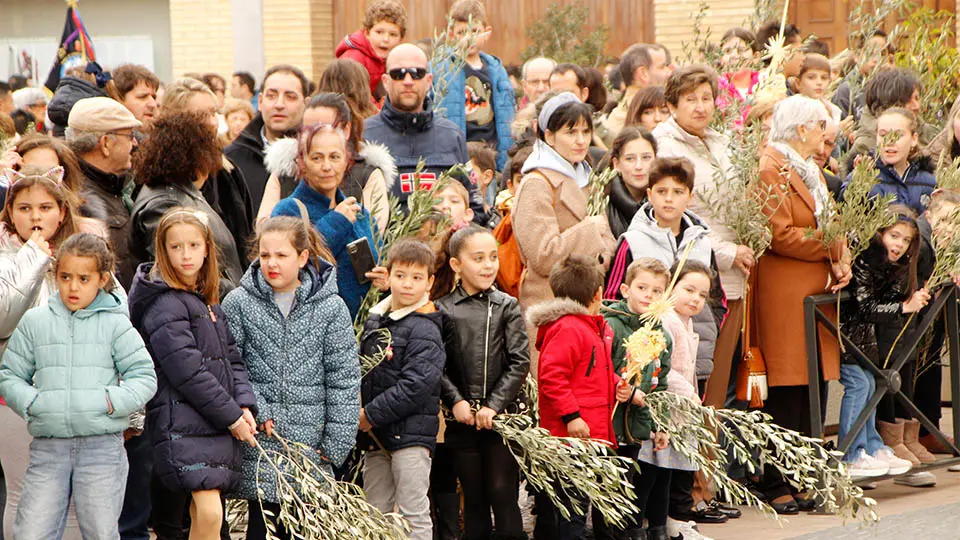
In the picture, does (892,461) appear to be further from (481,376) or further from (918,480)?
(481,376)

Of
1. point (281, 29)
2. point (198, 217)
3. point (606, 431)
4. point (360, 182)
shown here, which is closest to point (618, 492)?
point (606, 431)

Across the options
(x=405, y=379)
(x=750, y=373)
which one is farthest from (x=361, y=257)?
(x=750, y=373)

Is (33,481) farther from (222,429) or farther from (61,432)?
(222,429)

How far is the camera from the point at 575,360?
6602 mm

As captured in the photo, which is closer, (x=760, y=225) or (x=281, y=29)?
(x=760, y=225)

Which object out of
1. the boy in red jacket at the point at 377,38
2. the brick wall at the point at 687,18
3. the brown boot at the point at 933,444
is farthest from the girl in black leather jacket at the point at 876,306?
the brick wall at the point at 687,18

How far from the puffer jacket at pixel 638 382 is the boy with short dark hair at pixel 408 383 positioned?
94cm

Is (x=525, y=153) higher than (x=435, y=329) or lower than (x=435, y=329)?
higher

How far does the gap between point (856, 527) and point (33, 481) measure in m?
4.19

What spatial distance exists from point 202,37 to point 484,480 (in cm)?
1506

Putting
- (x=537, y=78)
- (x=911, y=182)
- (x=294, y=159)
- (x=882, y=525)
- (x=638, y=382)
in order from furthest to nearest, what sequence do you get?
(x=537, y=78) → (x=911, y=182) → (x=882, y=525) → (x=294, y=159) → (x=638, y=382)

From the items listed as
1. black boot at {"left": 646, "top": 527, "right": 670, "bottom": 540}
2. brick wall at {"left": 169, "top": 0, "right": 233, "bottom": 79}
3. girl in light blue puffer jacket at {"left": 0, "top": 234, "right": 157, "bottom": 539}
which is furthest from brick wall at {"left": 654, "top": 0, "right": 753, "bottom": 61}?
girl in light blue puffer jacket at {"left": 0, "top": 234, "right": 157, "bottom": 539}

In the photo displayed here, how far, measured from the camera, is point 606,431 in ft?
21.9

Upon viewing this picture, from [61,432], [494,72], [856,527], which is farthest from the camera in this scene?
[494,72]
